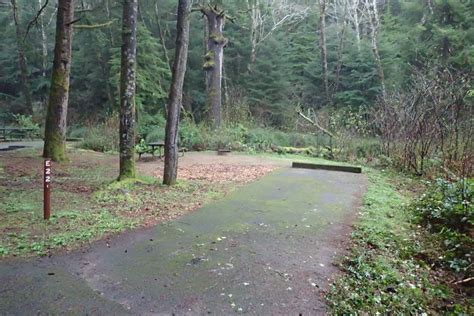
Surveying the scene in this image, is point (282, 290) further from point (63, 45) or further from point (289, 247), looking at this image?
point (63, 45)

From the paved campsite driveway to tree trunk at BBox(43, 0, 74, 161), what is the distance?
5.86 metres

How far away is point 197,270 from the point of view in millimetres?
3646

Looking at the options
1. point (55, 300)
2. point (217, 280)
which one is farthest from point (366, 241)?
point (55, 300)

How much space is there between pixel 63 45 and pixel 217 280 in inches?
337

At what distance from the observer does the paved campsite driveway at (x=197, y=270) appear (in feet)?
9.80

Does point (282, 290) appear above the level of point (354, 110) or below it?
below

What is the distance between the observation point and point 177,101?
7098 mm

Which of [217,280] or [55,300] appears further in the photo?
[217,280]

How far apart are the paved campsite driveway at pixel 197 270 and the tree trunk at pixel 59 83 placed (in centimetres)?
586

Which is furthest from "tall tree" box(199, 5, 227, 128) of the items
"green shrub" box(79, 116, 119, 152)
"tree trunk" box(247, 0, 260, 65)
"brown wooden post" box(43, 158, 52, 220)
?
"brown wooden post" box(43, 158, 52, 220)

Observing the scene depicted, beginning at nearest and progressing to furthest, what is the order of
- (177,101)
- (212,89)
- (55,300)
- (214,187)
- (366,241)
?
(55,300)
(366,241)
(177,101)
(214,187)
(212,89)

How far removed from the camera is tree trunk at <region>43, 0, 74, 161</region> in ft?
31.4

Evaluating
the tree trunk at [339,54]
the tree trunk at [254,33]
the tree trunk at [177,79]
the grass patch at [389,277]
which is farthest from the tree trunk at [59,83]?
the tree trunk at [339,54]

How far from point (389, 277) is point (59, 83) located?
9.06m
